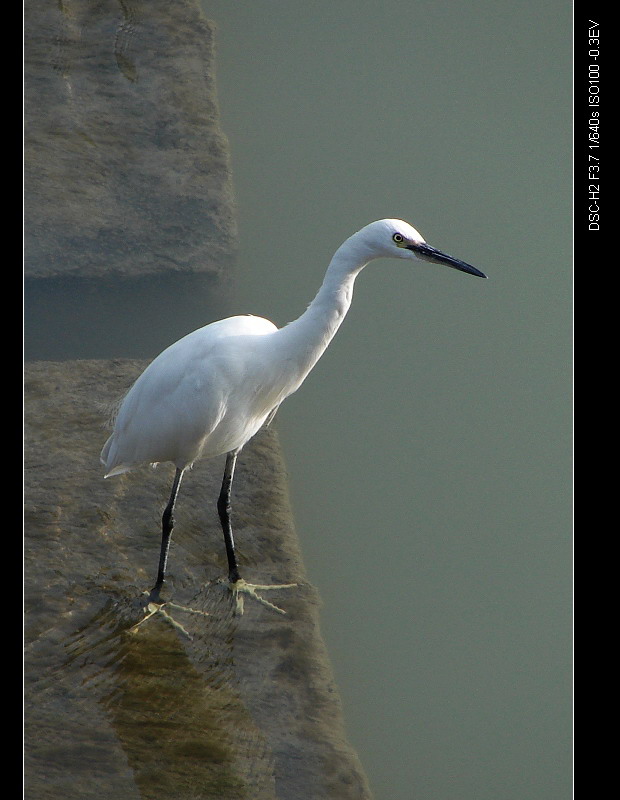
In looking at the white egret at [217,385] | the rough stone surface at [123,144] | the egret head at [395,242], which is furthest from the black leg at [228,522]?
the rough stone surface at [123,144]

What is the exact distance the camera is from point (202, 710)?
2.07m

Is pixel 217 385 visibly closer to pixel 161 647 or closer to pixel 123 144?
pixel 161 647

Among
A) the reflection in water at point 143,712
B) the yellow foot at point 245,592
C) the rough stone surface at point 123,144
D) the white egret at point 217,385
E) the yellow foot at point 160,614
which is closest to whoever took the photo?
the reflection in water at point 143,712

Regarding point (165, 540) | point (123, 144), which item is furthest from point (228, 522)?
point (123, 144)

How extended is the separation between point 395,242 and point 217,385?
1.71ft

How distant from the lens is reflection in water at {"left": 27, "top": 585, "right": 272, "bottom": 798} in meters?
1.92

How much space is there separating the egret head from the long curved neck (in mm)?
23

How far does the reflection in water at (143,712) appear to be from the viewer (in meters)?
1.92

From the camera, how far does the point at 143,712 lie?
6.70ft

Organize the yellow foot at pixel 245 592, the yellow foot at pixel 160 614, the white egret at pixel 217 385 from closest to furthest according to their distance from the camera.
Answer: the white egret at pixel 217 385, the yellow foot at pixel 160 614, the yellow foot at pixel 245 592

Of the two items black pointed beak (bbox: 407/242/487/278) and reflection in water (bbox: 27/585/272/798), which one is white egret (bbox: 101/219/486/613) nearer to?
black pointed beak (bbox: 407/242/487/278)

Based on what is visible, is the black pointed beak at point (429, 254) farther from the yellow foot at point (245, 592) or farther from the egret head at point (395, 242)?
the yellow foot at point (245, 592)

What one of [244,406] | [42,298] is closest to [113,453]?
[244,406]

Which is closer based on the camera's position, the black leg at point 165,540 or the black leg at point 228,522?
the black leg at point 165,540
